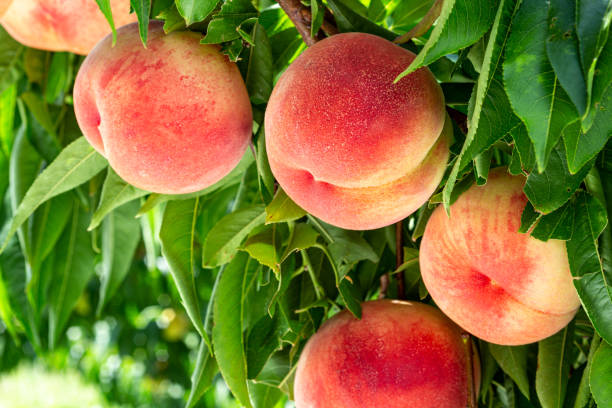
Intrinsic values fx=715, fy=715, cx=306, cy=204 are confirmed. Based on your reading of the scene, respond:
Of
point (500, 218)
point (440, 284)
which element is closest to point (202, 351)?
point (440, 284)

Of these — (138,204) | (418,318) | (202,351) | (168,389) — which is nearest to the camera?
(418,318)

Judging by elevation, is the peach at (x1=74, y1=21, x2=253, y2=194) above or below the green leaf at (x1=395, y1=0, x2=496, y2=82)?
below

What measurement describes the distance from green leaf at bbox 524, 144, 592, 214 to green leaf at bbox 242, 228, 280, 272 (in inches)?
13.6

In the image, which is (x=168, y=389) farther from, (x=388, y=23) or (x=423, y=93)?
(x=423, y=93)

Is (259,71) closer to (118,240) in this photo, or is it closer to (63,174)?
(63,174)

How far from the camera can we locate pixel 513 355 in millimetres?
1038

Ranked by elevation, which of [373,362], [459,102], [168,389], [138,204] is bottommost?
[168,389]

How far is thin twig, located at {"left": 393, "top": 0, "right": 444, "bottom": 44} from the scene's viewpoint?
81 cm

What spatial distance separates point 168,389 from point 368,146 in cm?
278

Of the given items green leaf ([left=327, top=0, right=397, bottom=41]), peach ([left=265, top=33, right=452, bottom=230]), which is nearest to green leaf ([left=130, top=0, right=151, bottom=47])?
peach ([left=265, top=33, right=452, bottom=230])

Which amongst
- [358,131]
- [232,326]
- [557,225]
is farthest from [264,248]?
[557,225]

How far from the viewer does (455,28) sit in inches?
25.3

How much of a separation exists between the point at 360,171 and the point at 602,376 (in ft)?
1.24

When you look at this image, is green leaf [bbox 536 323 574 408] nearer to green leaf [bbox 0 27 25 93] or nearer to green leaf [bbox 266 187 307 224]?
green leaf [bbox 266 187 307 224]
